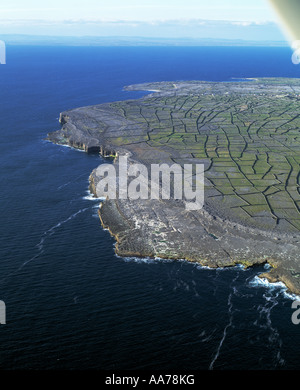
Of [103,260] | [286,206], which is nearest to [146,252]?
[103,260]

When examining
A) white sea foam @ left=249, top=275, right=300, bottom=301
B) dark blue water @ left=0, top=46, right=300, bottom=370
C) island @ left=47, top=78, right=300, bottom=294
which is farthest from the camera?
island @ left=47, top=78, right=300, bottom=294

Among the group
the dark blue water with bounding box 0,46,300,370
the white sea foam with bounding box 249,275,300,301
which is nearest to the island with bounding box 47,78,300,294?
the white sea foam with bounding box 249,275,300,301

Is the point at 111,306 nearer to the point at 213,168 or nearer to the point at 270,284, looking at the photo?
the point at 270,284

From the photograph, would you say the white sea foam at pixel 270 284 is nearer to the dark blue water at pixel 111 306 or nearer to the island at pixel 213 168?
the dark blue water at pixel 111 306

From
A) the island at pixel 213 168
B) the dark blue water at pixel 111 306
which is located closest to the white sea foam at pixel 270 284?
the dark blue water at pixel 111 306

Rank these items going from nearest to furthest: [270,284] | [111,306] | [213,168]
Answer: [111,306], [270,284], [213,168]

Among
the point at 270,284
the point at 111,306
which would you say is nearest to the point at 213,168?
the point at 270,284

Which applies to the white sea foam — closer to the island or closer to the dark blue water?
the dark blue water

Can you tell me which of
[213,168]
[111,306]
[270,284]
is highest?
[213,168]
